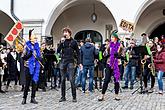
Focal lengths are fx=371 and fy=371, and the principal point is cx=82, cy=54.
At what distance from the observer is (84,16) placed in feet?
70.1

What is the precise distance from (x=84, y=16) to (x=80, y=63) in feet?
40.0

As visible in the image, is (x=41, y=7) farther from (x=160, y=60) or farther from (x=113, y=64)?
(x=113, y=64)

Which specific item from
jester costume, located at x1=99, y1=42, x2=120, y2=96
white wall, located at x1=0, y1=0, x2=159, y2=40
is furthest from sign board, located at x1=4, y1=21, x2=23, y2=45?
white wall, located at x1=0, y1=0, x2=159, y2=40

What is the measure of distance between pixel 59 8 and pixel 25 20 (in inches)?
71.3

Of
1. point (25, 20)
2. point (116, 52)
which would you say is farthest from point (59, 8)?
point (116, 52)

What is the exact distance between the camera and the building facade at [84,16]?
1769 cm

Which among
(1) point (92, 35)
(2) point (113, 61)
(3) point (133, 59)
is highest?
(1) point (92, 35)

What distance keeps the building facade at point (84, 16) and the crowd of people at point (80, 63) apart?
15.8ft

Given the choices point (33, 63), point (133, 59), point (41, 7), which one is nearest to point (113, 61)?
point (33, 63)

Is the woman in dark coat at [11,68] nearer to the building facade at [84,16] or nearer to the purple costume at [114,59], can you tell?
the purple costume at [114,59]

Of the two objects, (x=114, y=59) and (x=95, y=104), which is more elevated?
(x=114, y=59)

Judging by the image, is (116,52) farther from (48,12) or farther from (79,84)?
(48,12)

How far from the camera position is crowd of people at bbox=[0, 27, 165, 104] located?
9.19 m

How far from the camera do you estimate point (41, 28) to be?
59.9ft
